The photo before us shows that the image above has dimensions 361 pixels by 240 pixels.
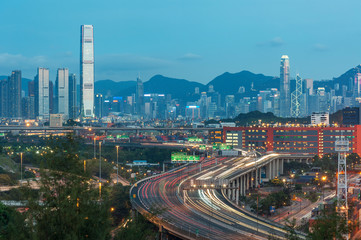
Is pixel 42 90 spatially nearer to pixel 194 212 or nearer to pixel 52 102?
pixel 52 102

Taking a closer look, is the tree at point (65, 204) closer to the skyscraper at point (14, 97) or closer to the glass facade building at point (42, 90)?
the skyscraper at point (14, 97)

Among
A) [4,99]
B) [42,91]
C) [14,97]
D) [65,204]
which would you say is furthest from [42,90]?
[65,204]

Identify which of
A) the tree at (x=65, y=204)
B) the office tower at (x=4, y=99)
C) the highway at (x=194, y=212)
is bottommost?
the highway at (x=194, y=212)

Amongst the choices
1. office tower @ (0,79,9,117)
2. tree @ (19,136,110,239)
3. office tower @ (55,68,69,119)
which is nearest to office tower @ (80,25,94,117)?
office tower @ (55,68,69,119)

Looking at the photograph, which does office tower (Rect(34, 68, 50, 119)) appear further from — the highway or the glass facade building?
the highway

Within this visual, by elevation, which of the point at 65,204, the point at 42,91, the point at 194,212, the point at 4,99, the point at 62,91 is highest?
the point at 62,91

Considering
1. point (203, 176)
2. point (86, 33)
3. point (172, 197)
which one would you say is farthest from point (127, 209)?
point (86, 33)

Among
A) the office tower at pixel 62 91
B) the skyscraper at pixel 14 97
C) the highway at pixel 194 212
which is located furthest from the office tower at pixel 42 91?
the highway at pixel 194 212
